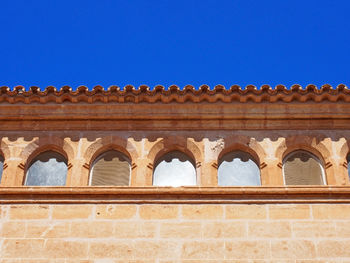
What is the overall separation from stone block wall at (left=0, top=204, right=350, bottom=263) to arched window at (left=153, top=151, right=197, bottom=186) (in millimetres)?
564

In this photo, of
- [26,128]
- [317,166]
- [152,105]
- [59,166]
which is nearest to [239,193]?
[317,166]

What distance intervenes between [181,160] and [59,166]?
1.73 metres

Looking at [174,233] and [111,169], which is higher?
[111,169]

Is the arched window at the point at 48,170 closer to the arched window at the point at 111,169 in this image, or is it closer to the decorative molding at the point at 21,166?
the decorative molding at the point at 21,166

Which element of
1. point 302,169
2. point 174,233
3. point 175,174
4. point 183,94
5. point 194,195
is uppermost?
point 183,94

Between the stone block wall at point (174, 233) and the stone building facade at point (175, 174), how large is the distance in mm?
13

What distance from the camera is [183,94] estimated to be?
9258 millimetres

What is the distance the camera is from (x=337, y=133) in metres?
9.23

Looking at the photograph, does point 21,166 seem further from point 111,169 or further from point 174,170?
point 174,170

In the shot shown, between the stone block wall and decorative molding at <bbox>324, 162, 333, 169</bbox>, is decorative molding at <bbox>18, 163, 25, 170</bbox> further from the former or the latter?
decorative molding at <bbox>324, 162, 333, 169</bbox>

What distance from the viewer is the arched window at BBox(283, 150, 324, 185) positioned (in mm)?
8844

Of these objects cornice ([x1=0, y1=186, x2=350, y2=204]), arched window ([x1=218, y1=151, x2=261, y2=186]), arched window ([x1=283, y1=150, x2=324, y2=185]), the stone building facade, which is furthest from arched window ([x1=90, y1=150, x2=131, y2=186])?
arched window ([x1=283, y1=150, x2=324, y2=185])

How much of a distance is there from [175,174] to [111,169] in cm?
90

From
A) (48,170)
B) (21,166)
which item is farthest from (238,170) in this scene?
(21,166)
